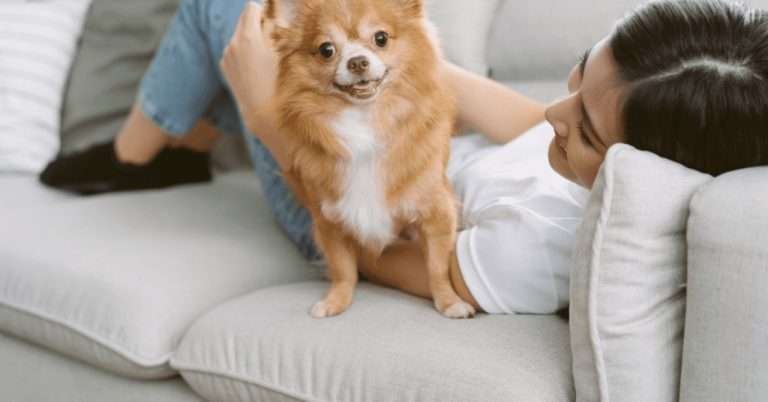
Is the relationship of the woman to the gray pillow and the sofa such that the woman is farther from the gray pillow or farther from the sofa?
the gray pillow

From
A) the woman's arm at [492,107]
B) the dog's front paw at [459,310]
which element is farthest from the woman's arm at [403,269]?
the woman's arm at [492,107]

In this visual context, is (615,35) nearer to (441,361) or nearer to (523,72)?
(441,361)

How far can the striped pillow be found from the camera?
2.38 metres

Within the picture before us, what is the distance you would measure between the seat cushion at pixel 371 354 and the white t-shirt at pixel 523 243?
4cm

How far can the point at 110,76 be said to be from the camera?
2484 mm

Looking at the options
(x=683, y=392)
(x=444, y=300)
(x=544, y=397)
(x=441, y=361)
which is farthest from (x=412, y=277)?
(x=683, y=392)

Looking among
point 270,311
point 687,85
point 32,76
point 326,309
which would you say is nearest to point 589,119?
point 687,85

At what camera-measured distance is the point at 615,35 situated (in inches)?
43.8

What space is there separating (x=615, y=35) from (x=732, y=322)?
439 millimetres

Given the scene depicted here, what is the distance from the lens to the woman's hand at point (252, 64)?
5.38 feet

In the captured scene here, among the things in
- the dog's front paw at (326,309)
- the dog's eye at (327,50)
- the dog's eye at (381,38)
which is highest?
the dog's eye at (381,38)

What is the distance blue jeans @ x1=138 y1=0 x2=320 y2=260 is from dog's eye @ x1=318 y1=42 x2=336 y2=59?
18.2 inches

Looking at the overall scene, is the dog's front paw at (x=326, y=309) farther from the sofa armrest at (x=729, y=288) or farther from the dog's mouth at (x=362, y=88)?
the sofa armrest at (x=729, y=288)

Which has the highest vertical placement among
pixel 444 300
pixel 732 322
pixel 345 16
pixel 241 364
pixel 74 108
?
pixel 345 16
